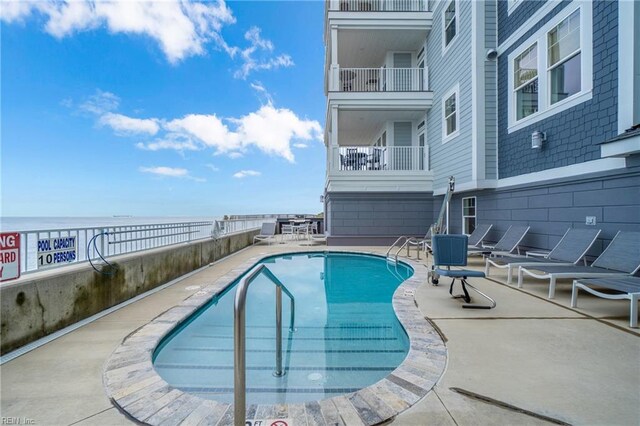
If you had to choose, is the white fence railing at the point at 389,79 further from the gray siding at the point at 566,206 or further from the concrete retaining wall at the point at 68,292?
the concrete retaining wall at the point at 68,292

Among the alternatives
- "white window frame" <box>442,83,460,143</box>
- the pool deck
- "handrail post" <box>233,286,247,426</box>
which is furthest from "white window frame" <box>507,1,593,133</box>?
"handrail post" <box>233,286,247,426</box>

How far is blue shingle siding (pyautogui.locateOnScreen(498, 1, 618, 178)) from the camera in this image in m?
4.79

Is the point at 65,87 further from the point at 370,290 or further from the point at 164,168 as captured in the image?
the point at 370,290

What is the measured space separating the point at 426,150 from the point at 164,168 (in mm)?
21854

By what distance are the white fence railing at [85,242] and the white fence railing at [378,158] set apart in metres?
6.45

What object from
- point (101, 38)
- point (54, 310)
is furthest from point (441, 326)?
point (101, 38)

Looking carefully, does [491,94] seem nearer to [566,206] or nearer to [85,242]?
[566,206]

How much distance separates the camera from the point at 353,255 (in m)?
9.66

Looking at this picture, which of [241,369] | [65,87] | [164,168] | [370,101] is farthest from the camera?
[164,168]

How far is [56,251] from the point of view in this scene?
3549 mm

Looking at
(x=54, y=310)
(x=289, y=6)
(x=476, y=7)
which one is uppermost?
(x=289, y=6)

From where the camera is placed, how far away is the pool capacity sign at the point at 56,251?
3.39 m

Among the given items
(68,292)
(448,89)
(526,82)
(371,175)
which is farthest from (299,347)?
(448,89)

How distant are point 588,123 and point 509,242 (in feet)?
9.06
